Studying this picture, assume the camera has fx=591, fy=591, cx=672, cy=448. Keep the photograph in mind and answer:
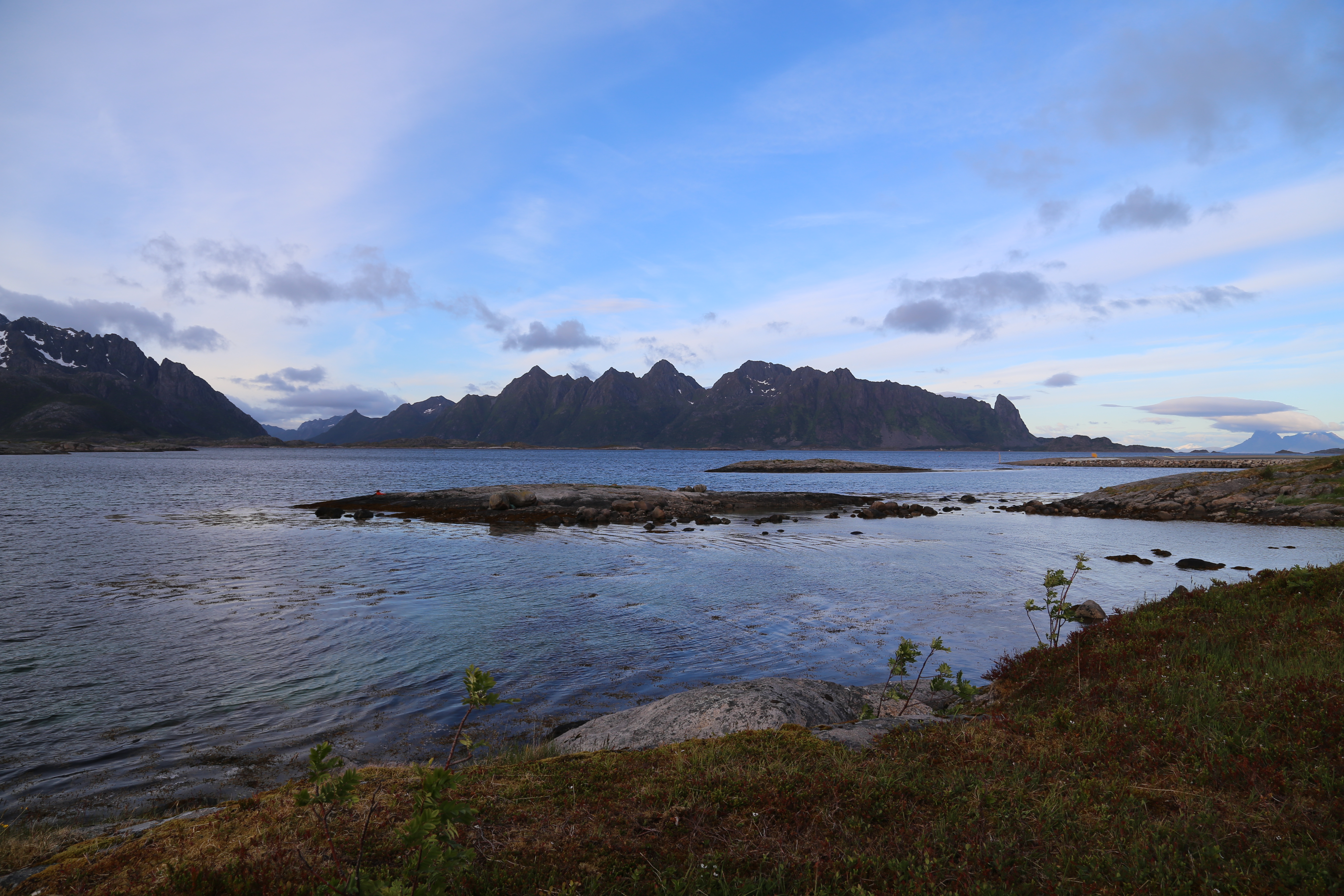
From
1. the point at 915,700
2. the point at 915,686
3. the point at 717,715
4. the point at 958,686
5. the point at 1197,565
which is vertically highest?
the point at 958,686

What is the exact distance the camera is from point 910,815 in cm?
661

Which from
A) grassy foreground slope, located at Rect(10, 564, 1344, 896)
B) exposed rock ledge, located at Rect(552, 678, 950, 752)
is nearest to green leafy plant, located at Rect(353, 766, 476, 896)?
grassy foreground slope, located at Rect(10, 564, 1344, 896)

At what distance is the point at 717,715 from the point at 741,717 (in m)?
0.47

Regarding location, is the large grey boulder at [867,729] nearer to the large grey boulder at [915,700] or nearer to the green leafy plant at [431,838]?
the large grey boulder at [915,700]

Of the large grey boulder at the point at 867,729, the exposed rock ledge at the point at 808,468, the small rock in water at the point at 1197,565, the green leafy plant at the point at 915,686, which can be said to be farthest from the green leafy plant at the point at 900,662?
the exposed rock ledge at the point at 808,468

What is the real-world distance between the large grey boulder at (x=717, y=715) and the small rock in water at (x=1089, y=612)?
418 inches

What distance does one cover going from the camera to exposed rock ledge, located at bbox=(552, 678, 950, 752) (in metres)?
10.3

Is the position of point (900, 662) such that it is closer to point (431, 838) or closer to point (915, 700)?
point (915, 700)

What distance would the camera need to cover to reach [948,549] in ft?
124

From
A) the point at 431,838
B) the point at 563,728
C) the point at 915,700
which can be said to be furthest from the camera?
the point at 915,700

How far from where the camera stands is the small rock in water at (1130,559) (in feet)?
103

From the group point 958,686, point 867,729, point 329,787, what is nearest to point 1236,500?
point 958,686

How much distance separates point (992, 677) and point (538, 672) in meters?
11.2

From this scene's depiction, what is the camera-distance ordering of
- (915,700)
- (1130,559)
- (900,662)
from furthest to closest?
(1130,559)
(915,700)
(900,662)
